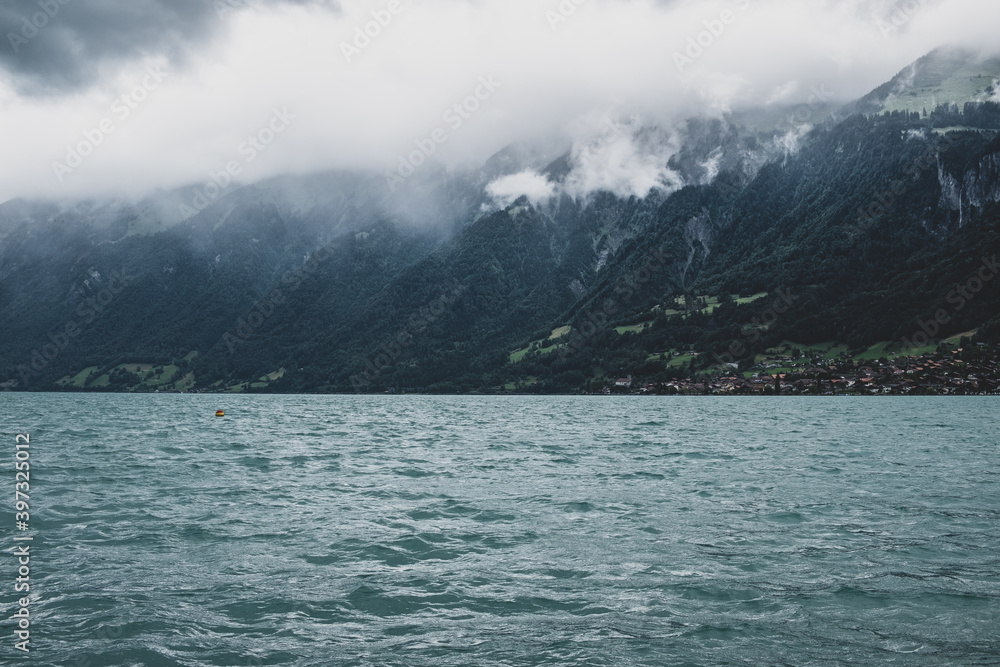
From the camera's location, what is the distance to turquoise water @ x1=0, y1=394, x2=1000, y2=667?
1272 centimetres

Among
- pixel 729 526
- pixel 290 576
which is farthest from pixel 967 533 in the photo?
pixel 290 576

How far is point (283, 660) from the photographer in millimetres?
12055

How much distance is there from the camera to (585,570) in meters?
17.9

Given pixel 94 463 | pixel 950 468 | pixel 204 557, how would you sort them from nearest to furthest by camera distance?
pixel 204 557
pixel 950 468
pixel 94 463

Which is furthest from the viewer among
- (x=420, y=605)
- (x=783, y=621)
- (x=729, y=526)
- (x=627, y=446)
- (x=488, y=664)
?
(x=627, y=446)

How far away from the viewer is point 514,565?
60.3ft

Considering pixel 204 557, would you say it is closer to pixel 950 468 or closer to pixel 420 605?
pixel 420 605

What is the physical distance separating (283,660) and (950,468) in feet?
125

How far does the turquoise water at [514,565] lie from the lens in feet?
41.7

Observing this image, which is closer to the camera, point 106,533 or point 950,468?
point 106,533

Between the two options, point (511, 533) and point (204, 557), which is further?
point (511, 533)

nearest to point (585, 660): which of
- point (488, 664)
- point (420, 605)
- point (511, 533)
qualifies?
point (488, 664)

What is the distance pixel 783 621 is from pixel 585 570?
526cm

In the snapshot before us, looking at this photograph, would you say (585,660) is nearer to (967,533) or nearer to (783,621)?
(783,621)
